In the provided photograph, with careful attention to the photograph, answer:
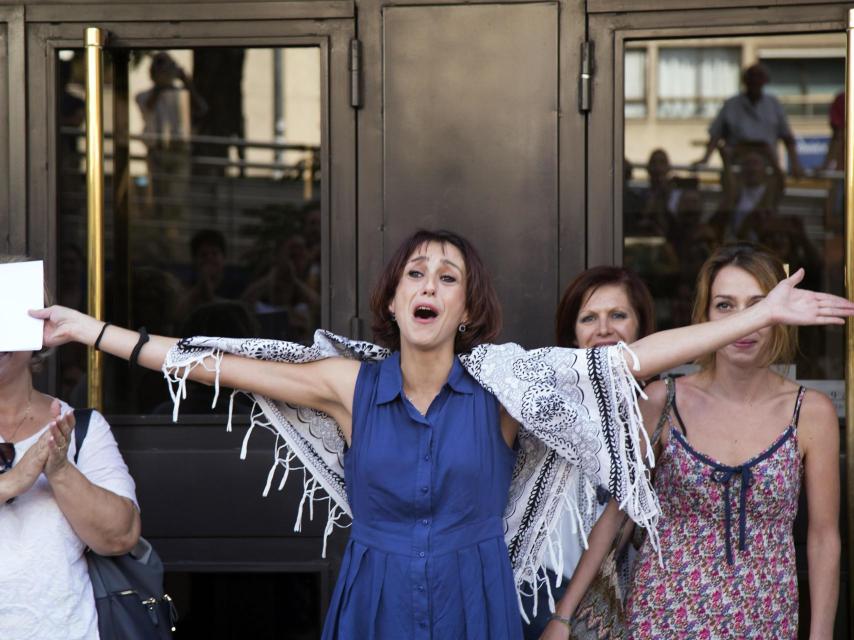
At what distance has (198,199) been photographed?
26.0 ft

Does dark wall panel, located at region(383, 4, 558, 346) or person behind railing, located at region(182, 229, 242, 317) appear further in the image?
person behind railing, located at region(182, 229, 242, 317)

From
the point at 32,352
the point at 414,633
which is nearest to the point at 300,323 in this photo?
the point at 32,352

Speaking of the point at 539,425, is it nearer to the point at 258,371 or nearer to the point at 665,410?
the point at 665,410

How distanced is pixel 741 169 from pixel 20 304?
6.13 meters

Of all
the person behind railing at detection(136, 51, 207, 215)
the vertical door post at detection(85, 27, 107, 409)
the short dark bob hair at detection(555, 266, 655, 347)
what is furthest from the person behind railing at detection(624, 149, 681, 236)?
the vertical door post at detection(85, 27, 107, 409)

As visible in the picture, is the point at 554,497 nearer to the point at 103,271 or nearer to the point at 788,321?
the point at 788,321

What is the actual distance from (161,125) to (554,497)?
202 inches

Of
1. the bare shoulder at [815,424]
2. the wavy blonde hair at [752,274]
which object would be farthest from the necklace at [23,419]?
the bare shoulder at [815,424]

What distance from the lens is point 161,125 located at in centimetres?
757

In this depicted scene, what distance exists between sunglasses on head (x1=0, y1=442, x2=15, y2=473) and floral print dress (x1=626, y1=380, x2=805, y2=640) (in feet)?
5.36

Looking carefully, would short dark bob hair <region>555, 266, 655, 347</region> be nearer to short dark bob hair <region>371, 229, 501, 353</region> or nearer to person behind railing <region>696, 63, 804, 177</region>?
short dark bob hair <region>371, 229, 501, 353</region>

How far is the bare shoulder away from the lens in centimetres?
315

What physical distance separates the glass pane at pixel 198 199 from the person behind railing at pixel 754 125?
9.64 ft

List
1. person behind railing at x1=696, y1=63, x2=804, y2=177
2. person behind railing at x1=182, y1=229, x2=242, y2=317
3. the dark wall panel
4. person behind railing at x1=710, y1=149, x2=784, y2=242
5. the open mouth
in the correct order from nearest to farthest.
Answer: the open mouth, the dark wall panel, person behind railing at x1=182, y1=229, x2=242, y2=317, person behind railing at x1=710, y1=149, x2=784, y2=242, person behind railing at x1=696, y1=63, x2=804, y2=177
